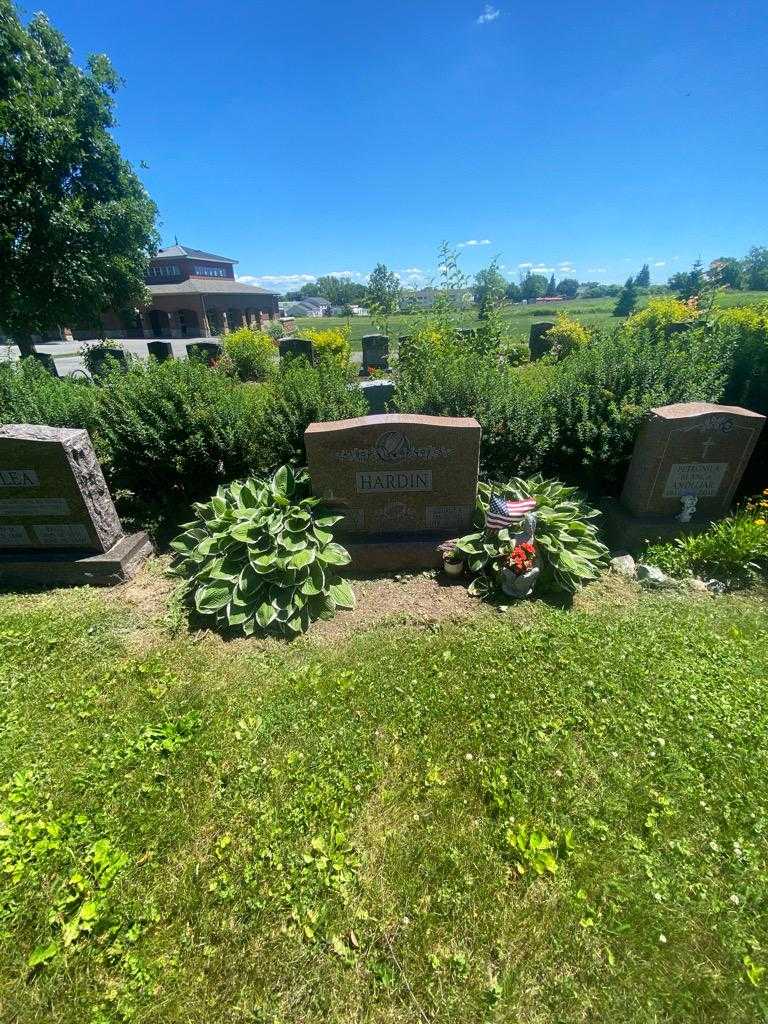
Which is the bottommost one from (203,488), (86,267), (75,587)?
(75,587)

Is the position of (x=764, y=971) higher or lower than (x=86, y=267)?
lower

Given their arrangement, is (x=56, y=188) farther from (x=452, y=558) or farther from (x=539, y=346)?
(x=452, y=558)

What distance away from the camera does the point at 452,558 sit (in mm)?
4465

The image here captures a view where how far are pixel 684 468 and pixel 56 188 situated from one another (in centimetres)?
1709

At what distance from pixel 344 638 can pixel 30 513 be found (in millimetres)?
3305

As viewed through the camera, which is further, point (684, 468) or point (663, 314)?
point (663, 314)

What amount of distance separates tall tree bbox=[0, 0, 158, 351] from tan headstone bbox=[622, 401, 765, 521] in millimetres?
Result: 15409

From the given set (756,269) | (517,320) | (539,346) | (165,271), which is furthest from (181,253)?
(756,269)

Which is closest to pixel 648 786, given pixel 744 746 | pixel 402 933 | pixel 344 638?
pixel 744 746

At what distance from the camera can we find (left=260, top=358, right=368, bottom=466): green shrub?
5.02 meters

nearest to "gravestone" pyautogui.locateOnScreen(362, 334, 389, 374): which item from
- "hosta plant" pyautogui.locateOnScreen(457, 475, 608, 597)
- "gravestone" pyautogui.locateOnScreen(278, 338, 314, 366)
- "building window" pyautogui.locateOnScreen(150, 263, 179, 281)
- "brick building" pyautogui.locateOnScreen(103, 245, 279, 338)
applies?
"gravestone" pyautogui.locateOnScreen(278, 338, 314, 366)

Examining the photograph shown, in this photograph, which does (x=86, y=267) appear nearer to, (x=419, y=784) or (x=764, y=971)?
(x=419, y=784)

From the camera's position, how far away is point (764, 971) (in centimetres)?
178

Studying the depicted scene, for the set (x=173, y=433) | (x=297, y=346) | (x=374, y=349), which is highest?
(x=173, y=433)
